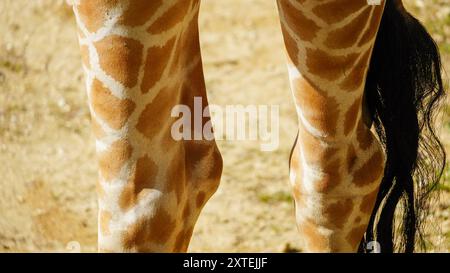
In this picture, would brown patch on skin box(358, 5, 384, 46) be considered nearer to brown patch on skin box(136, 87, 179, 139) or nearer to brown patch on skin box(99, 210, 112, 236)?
brown patch on skin box(136, 87, 179, 139)

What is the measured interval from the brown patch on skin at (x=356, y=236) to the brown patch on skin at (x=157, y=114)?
1.30 ft

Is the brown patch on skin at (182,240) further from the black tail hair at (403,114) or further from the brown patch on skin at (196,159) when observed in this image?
the black tail hair at (403,114)

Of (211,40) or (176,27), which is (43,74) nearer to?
(211,40)

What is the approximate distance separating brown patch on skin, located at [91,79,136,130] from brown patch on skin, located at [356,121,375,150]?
0.39 meters

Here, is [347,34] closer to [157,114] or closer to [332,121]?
[332,121]

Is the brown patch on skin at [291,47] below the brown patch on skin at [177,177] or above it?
above

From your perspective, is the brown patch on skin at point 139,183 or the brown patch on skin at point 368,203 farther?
the brown patch on skin at point 368,203

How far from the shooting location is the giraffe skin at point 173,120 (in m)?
1.09

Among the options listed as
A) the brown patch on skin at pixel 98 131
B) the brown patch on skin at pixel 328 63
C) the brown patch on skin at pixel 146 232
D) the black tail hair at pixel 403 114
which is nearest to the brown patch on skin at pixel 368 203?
the black tail hair at pixel 403 114

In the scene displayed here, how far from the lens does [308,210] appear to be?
138cm

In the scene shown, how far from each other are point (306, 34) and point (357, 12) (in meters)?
0.07

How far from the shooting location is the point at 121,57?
42.5 inches

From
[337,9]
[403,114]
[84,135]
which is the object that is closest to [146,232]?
[337,9]

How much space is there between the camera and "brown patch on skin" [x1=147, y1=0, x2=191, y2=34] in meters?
1.08
